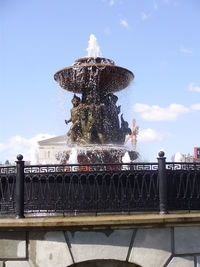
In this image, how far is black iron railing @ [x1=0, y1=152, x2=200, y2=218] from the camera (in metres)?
6.71

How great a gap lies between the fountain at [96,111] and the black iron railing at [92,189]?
5.15m

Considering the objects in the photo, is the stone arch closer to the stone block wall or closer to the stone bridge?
the stone bridge

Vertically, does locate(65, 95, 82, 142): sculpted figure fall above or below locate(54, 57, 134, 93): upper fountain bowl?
below

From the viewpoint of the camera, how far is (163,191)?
22.1 feet

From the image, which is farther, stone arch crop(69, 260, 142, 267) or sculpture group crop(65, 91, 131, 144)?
sculpture group crop(65, 91, 131, 144)

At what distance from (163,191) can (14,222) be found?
2478 mm

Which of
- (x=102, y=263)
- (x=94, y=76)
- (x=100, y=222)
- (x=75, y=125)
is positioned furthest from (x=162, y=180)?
(x=94, y=76)

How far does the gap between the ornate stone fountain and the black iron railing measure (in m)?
5.15

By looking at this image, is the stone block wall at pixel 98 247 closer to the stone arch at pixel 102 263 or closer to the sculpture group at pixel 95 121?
the stone arch at pixel 102 263

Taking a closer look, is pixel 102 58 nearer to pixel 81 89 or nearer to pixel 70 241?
pixel 81 89

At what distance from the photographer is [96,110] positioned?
498 inches

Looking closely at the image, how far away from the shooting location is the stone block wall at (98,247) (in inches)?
245

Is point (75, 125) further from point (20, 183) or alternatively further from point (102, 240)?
point (102, 240)

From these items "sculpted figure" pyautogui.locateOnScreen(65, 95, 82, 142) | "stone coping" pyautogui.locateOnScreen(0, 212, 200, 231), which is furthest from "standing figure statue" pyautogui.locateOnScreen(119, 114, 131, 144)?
"stone coping" pyautogui.locateOnScreen(0, 212, 200, 231)
